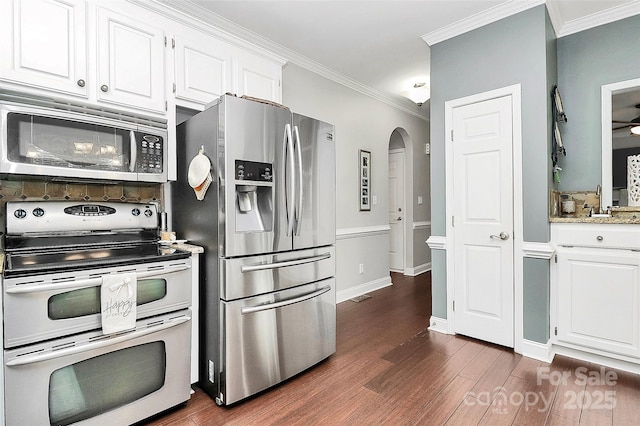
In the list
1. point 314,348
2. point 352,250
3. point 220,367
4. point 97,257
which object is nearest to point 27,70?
point 97,257

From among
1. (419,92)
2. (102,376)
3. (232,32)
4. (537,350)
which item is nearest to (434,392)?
(537,350)

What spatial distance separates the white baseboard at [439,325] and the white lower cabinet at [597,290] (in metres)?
0.80

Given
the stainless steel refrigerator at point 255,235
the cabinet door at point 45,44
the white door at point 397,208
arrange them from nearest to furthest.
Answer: the cabinet door at point 45,44, the stainless steel refrigerator at point 255,235, the white door at point 397,208

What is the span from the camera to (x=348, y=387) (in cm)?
209

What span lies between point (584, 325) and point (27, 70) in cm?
388

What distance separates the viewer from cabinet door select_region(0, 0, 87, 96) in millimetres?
1663

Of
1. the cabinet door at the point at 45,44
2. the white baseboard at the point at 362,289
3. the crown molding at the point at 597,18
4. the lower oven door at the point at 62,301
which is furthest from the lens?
the white baseboard at the point at 362,289

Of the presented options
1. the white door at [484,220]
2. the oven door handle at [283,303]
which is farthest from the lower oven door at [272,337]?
the white door at [484,220]

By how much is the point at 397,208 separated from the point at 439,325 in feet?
8.88

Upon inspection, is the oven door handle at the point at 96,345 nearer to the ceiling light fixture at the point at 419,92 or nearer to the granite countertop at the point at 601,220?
the granite countertop at the point at 601,220

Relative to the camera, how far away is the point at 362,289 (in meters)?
4.20

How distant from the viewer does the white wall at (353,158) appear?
11.8 ft

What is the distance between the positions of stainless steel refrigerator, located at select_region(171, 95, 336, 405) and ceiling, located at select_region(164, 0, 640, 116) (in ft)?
3.34

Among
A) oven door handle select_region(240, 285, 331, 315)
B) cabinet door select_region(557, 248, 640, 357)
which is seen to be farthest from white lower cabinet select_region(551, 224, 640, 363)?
oven door handle select_region(240, 285, 331, 315)
